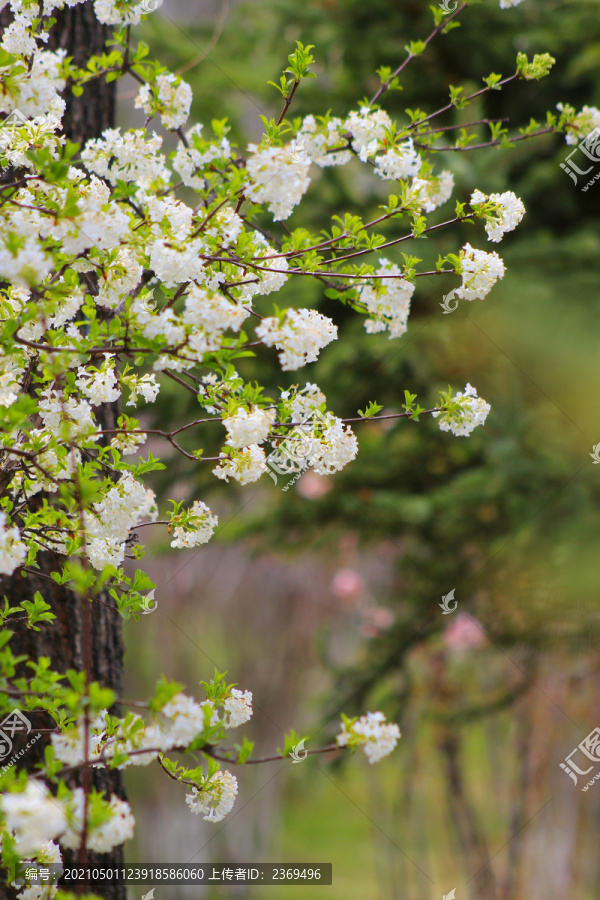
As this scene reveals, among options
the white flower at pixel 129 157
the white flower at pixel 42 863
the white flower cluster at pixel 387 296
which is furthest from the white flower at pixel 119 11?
the white flower at pixel 42 863

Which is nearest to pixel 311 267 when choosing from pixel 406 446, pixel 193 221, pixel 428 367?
pixel 193 221

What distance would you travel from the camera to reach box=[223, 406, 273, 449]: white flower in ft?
3.94

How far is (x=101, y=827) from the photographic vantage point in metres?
1.02

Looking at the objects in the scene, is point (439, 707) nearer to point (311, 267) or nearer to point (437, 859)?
point (437, 859)

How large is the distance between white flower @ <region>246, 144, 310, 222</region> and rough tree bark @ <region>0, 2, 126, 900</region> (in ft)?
3.23

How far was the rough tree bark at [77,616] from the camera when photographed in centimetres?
186

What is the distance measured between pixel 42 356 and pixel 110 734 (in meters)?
0.76

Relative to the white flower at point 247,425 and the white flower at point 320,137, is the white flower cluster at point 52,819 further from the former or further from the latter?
the white flower at point 320,137

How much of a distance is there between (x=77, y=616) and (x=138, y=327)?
1.08 m

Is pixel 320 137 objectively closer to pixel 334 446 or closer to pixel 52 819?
pixel 334 446

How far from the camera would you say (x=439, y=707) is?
14.5ft

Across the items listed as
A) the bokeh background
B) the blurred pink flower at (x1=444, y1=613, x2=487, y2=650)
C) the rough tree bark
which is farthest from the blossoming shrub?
the blurred pink flower at (x1=444, y1=613, x2=487, y2=650)

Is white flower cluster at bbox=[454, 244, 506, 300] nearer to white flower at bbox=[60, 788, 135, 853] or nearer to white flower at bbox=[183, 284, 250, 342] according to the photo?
white flower at bbox=[183, 284, 250, 342]

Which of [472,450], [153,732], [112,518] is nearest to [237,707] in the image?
[153,732]
